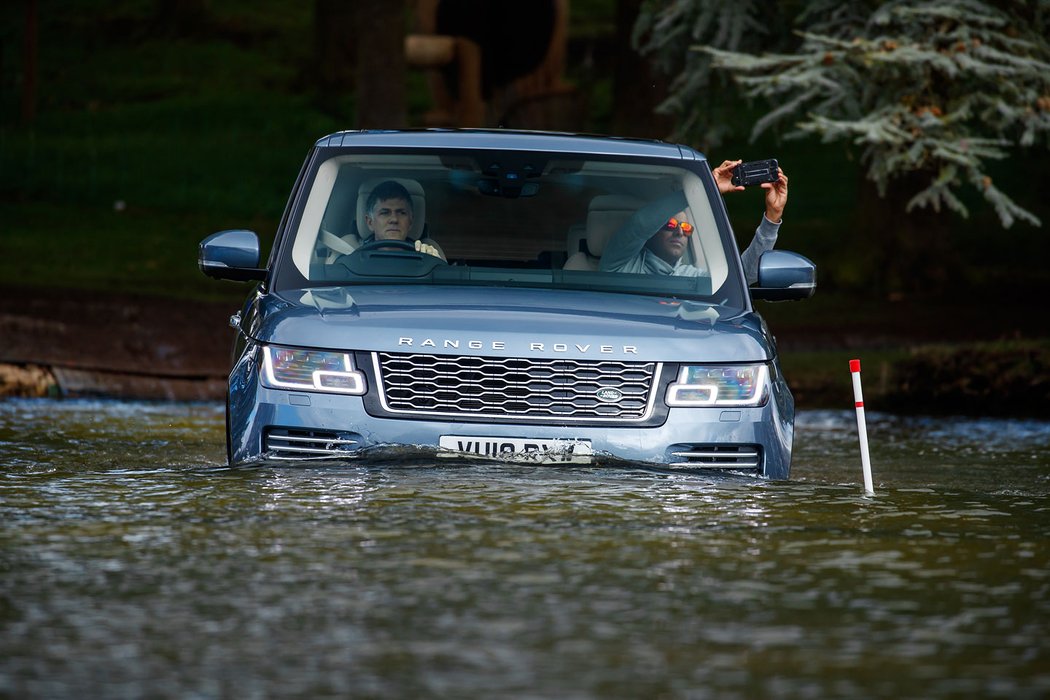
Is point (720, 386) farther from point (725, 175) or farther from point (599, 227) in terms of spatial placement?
point (725, 175)

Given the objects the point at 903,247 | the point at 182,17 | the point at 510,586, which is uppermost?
the point at 182,17

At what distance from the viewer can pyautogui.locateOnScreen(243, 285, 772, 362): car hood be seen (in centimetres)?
804

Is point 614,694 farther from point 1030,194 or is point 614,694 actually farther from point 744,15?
point 1030,194

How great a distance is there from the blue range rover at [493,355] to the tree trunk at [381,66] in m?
18.9

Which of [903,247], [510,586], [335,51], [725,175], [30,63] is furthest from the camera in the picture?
[335,51]

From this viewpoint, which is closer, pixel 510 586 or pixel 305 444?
pixel 510 586

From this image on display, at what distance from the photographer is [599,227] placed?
31.4ft

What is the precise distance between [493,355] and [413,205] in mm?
1653

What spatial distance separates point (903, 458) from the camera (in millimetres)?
13773

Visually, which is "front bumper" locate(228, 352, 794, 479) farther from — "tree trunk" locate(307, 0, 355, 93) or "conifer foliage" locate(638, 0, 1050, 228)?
"tree trunk" locate(307, 0, 355, 93)

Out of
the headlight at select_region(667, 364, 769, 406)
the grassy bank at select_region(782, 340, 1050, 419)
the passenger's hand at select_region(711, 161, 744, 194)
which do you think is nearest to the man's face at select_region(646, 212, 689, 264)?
the headlight at select_region(667, 364, 769, 406)

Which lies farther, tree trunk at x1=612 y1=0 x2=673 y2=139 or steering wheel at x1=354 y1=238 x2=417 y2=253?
tree trunk at x1=612 y1=0 x2=673 y2=139

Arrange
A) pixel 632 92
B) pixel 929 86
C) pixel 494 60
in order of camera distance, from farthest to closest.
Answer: pixel 632 92 < pixel 494 60 < pixel 929 86

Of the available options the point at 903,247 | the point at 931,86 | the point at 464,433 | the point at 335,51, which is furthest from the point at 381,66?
the point at 335,51
